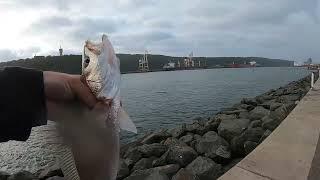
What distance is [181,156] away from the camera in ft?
28.0

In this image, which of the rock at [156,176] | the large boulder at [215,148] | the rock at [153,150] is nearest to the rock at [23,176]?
the rock at [153,150]

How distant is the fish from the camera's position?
5.69 ft

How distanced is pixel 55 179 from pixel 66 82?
277 inches

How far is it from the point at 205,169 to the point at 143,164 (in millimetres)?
2374

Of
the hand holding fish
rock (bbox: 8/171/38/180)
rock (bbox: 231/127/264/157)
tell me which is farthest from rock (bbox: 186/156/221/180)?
the hand holding fish

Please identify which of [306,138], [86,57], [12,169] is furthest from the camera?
[12,169]

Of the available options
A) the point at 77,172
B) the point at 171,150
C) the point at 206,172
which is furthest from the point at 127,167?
the point at 77,172

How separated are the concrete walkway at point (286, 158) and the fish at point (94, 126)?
3.51 metres

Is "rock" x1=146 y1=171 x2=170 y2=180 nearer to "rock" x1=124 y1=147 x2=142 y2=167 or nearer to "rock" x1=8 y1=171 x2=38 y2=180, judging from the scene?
"rock" x1=124 y1=147 x2=142 y2=167

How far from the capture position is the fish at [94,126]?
1.73 meters

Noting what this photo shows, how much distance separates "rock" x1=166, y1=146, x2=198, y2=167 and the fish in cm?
673

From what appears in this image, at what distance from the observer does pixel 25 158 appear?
506 inches

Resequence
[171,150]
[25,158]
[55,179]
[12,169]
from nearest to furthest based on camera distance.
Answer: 1. [55,179]
2. [171,150]
3. [12,169]
4. [25,158]

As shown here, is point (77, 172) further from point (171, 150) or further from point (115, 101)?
point (171, 150)
